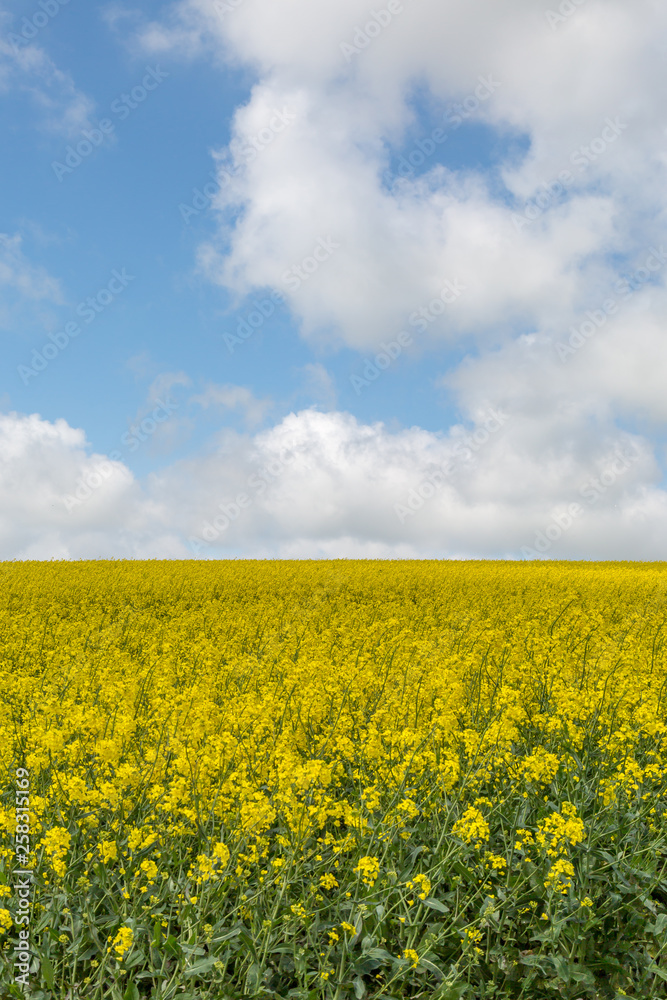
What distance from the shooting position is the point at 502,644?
856 centimetres

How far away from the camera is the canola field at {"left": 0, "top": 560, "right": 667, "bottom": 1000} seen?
3230 millimetres

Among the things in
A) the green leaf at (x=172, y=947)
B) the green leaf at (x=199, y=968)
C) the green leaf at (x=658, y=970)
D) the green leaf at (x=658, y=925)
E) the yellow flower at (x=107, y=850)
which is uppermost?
the yellow flower at (x=107, y=850)

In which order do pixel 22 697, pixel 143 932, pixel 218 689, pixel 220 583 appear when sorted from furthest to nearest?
pixel 220 583 < pixel 218 689 < pixel 22 697 < pixel 143 932

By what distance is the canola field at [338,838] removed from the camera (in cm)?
323

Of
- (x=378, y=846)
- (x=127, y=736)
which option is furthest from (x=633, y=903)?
(x=127, y=736)

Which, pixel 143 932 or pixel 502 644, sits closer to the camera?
pixel 143 932

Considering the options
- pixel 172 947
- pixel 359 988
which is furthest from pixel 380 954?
pixel 172 947

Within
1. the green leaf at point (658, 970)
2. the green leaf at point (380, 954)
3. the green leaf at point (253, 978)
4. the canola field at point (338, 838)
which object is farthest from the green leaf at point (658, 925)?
the green leaf at point (253, 978)

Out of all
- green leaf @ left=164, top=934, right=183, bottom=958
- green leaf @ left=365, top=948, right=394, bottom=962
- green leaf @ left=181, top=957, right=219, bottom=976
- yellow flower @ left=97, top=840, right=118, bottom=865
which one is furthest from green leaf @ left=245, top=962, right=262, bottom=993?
yellow flower @ left=97, top=840, right=118, bottom=865

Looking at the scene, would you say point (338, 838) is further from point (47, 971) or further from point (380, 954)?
point (47, 971)

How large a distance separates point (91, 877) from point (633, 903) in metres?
3.28

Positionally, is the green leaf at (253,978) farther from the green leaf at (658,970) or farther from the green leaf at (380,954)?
the green leaf at (658,970)

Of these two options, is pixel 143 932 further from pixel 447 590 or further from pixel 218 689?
pixel 447 590

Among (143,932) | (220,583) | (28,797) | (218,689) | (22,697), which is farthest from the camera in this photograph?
(220,583)
